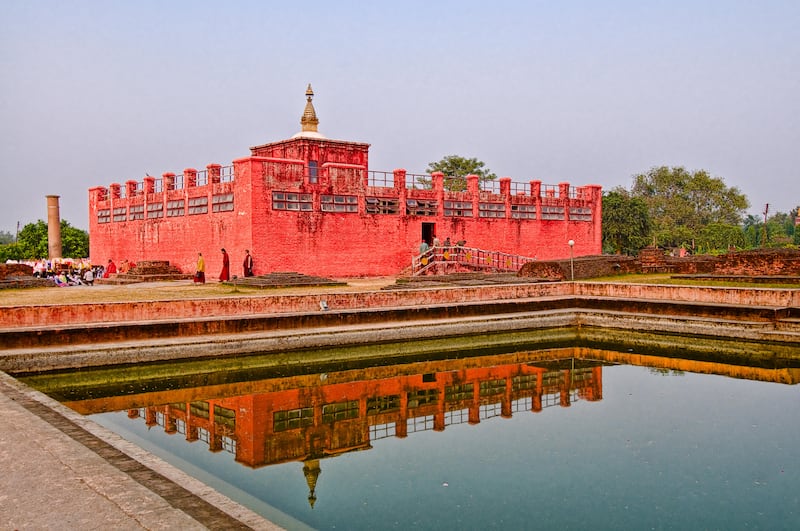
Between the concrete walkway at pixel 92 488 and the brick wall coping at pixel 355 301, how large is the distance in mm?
7096

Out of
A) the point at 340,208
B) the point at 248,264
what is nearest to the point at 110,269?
the point at 248,264

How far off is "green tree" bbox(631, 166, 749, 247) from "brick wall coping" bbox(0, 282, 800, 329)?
57.3m

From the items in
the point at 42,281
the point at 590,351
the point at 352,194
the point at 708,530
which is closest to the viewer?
the point at 708,530

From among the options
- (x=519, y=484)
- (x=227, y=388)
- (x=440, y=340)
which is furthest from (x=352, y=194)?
(x=519, y=484)

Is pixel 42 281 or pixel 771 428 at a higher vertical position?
pixel 42 281

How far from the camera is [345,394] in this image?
12.9 m

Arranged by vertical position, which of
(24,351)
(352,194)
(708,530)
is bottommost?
(708,530)

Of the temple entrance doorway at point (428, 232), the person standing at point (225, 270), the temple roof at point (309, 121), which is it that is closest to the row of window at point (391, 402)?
the person standing at point (225, 270)

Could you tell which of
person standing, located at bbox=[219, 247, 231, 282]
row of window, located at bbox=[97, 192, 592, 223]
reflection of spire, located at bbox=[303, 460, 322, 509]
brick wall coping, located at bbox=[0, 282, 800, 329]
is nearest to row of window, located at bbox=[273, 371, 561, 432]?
reflection of spire, located at bbox=[303, 460, 322, 509]

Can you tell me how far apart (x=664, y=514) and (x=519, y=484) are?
1.66m

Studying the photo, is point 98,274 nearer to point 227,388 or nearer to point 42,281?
point 42,281

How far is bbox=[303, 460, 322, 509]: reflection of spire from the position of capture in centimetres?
794

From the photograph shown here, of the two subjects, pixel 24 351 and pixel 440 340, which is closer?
pixel 24 351

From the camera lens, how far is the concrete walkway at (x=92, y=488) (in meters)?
5.18
